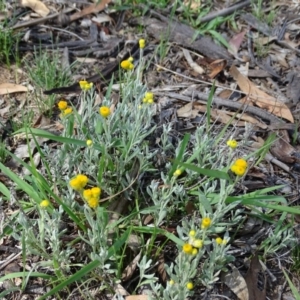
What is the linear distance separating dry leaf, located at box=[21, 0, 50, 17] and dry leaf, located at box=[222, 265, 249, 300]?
2.29 metres

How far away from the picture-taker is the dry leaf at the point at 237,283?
7.59 feet

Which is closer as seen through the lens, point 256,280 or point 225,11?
point 256,280

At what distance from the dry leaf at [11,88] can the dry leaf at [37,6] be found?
749 millimetres

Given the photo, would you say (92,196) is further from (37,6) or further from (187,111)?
(37,6)

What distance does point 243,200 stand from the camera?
228cm

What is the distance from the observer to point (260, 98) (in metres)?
3.25

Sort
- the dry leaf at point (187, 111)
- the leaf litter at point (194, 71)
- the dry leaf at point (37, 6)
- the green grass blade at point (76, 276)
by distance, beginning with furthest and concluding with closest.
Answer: the dry leaf at point (37, 6) < the dry leaf at point (187, 111) < the leaf litter at point (194, 71) < the green grass blade at point (76, 276)

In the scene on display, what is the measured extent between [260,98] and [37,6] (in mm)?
1707

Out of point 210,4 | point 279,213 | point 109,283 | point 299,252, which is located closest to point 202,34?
point 210,4

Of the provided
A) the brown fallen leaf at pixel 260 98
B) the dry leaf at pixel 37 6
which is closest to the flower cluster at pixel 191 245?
the brown fallen leaf at pixel 260 98

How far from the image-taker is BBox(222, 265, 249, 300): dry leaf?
7.59 feet

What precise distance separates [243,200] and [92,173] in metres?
0.69

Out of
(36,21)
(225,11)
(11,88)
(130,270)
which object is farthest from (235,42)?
(130,270)

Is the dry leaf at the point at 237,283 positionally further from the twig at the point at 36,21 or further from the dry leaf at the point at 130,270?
the twig at the point at 36,21
